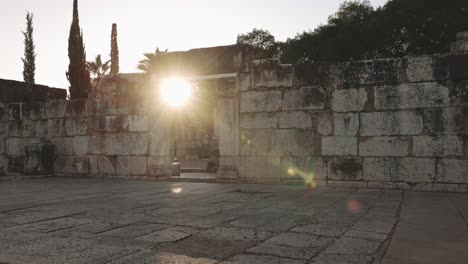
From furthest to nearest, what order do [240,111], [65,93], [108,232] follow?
[65,93] < [240,111] < [108,232]

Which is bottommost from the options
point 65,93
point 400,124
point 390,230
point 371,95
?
point 390,230

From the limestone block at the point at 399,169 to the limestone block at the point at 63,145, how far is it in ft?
22.3

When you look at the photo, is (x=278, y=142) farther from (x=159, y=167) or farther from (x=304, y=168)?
(x=159, y=167)

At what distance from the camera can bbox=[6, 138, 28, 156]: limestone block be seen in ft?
33.0

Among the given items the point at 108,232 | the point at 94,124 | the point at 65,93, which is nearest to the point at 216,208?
the point at 108,232

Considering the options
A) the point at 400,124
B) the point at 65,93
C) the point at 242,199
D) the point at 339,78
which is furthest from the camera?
the point at 65,93

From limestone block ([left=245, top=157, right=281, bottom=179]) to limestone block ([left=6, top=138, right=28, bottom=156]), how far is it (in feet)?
20.0

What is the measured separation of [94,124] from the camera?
920cm

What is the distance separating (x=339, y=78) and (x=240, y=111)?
2.00 metres

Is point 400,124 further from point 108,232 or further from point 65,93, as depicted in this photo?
point 65,93

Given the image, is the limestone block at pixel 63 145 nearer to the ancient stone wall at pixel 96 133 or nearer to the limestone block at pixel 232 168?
the ancient stone wall at pixel 96 133

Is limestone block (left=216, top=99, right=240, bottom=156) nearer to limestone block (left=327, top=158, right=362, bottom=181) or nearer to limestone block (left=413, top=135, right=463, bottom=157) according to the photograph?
limestone block (left=327, top=158, right=362, bottom=181)

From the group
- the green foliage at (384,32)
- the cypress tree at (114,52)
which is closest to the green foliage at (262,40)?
→ the green foliage at (384,32)

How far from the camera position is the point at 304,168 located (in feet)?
23.7
